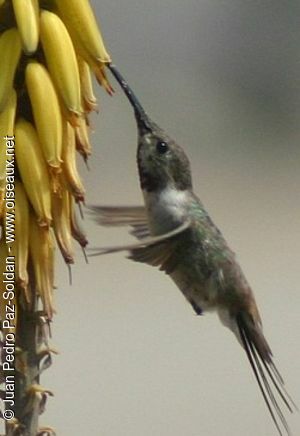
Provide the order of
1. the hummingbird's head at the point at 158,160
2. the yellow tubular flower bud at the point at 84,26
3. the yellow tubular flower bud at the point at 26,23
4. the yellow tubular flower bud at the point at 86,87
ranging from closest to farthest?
the yellow tubular flower bud at the point at 26,23, the yellow tubular flower bud at the point at 84,26, the yellow tubular flower bud at the point at 86,87, the hummingbird's head at the point at 158,160

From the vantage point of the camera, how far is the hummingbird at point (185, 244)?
4621mm

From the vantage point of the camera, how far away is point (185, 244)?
4855 mm

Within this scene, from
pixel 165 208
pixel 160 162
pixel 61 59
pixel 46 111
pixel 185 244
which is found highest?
pixel 61 59

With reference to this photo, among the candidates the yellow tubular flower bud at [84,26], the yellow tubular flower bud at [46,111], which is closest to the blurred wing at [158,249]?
the yellow tubular flower bud at [46,111]

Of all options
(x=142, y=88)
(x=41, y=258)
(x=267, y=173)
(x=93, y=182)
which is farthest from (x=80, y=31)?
(x=142, y=88)

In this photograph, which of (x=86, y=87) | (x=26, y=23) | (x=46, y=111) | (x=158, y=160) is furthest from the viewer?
(x=158, y=160)

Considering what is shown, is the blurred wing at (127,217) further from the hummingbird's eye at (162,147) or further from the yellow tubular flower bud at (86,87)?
the yellow tubular flower bud at (86,87)

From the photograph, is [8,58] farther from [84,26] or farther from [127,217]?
[127,217]

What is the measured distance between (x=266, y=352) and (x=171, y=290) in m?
9.36

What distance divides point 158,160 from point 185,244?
339mm

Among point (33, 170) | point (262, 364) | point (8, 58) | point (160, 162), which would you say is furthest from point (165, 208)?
point (8, 58)

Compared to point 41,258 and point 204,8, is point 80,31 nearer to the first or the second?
point 41,258

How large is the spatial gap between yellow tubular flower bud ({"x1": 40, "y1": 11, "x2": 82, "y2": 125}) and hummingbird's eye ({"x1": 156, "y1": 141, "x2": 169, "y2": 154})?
1073mm

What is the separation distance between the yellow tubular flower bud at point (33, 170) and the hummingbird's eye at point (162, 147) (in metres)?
1.08
